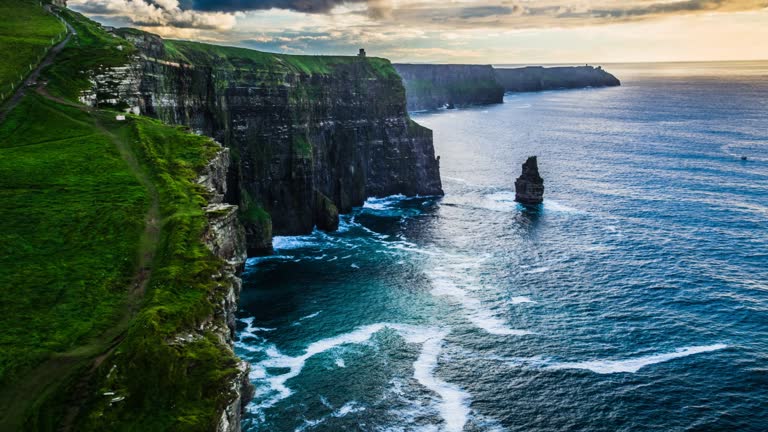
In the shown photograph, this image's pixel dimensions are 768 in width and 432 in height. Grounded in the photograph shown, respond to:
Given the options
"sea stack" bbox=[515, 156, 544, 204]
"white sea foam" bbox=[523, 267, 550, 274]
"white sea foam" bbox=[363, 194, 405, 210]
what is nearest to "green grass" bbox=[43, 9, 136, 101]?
"white sea foam" bbox=[523, 267, 550, 274]

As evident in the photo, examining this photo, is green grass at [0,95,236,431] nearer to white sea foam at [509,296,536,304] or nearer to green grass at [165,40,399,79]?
green grass at [165,40,399,79]

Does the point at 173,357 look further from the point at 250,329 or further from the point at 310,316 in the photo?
the point at 310,316

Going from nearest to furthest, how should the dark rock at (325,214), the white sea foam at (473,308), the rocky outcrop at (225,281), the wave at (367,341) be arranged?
the rocky outcrop at (225,281), the wave at (367,341), the white sea foam at (473,308), the dark rock at (325,214)

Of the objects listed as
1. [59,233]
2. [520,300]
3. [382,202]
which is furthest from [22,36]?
[520,300]

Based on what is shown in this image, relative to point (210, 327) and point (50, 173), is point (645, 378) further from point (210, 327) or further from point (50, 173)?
point (50, 173)

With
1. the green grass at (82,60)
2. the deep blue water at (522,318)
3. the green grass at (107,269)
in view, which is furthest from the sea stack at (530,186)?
the green grass at (82,60)

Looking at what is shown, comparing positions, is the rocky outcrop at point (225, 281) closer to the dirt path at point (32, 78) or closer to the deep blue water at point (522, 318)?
the deep blue water at point (522, 318)
